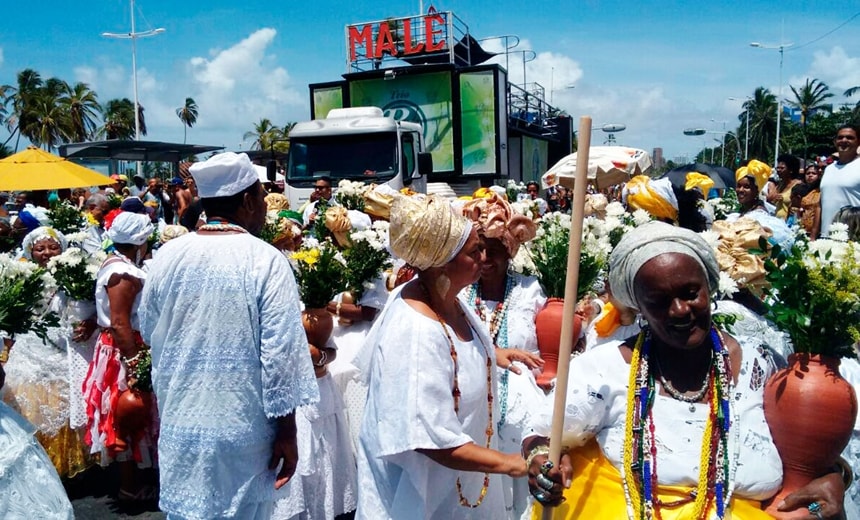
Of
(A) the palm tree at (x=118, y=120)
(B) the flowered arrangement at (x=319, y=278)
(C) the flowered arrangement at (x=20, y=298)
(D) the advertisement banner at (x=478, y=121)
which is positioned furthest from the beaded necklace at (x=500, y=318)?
(A) the palm tree at (x=118, y=120)

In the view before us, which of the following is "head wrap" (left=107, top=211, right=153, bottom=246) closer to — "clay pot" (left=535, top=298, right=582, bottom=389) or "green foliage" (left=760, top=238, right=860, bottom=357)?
"clay pot" (left=535, top=298, right=582, bottom=389)

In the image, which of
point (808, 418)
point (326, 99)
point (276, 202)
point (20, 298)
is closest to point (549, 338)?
point (808, 418)

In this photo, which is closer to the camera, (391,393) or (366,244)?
(391,393)

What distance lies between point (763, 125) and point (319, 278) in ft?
261

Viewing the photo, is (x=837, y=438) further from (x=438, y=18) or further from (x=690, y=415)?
(x=438, y=18)

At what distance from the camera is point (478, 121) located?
16.8 meters

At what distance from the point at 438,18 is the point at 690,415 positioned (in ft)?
60.8

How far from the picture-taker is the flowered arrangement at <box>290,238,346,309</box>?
13.8 ft

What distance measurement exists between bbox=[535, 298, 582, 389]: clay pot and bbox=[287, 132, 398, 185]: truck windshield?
8.35 metres

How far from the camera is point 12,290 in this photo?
376 centimetres

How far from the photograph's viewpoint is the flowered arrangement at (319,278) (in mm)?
4219

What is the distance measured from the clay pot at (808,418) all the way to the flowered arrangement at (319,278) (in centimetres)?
269

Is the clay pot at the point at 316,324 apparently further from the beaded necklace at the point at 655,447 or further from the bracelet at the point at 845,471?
the bracelet at the point at 845,471

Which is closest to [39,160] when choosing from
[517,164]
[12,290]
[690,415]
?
[12,290]
